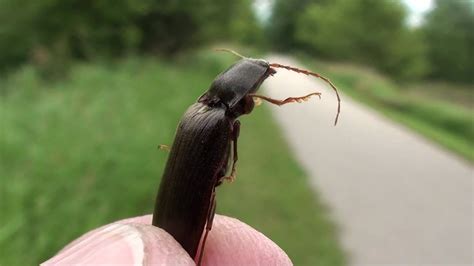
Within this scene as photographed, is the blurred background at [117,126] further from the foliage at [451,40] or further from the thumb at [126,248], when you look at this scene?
the foliage at [451,40]

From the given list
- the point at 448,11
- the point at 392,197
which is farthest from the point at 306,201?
the point at 448,11

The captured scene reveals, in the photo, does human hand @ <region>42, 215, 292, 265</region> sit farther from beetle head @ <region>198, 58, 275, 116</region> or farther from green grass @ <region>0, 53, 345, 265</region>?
green grass @ <region>0, 53, 345, 265</region>

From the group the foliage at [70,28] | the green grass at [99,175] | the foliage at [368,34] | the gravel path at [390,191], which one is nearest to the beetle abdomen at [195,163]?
the green grass at [99,175]

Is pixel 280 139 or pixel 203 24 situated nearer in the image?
pixel 280 139

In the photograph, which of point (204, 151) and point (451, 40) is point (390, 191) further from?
point (451, 40)

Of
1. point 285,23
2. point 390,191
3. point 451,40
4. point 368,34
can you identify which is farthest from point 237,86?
point 451,40

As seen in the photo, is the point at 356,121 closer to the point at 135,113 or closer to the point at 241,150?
the point at 241,150
